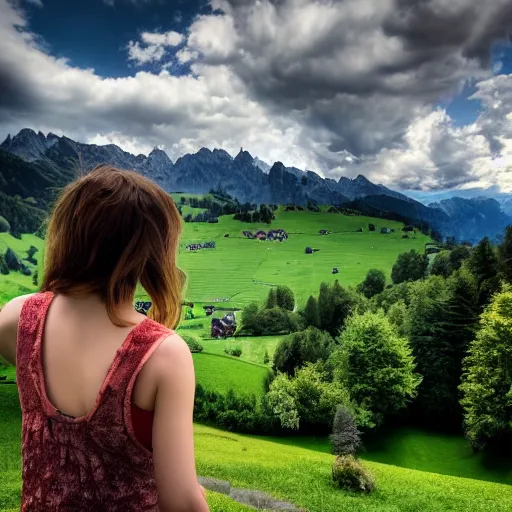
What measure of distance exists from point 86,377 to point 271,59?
197ft

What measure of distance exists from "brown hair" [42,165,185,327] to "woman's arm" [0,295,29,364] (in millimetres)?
118

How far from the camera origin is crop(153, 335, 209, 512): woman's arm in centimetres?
108

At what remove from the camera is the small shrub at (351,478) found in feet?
53.7

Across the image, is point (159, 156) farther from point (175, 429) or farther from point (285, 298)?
point (175, 429)

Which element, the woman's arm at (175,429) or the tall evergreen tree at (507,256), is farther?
the tall evergreen tree at (507,256)

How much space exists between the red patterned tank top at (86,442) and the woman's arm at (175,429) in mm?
58

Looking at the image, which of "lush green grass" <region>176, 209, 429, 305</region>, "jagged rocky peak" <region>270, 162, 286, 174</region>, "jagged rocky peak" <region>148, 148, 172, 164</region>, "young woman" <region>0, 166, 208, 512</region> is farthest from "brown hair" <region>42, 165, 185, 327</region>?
"jagged rocky peak" <region>270, 162, 286, 174</region>

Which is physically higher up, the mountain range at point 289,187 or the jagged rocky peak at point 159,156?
the jagged rocky peak at point 159,156

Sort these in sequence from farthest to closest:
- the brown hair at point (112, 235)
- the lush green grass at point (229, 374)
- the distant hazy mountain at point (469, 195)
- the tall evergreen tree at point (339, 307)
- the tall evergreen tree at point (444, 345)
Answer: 1. the distant hazy mountain at point (469, 195)
2. the tall evergreen tree at point (339, 307)
3. the lush green grass at point (229, 374)
4. the tall evergreen tree at point (444, 345)
5. the brown hair at point (112, 235)

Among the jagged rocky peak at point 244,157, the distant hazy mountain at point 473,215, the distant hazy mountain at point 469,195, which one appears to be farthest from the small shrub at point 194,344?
the distant hazy mountain at point 473,215

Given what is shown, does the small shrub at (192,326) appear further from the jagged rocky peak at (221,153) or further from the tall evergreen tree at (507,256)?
the jagged rocky peak at (221,153)

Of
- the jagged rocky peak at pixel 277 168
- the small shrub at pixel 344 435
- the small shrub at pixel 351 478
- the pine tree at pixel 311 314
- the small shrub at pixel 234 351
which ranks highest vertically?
the jagged rocky peak at pixel 277 168

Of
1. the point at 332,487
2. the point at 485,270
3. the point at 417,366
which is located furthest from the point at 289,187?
the point at 332,487

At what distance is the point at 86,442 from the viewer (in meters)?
1.21
